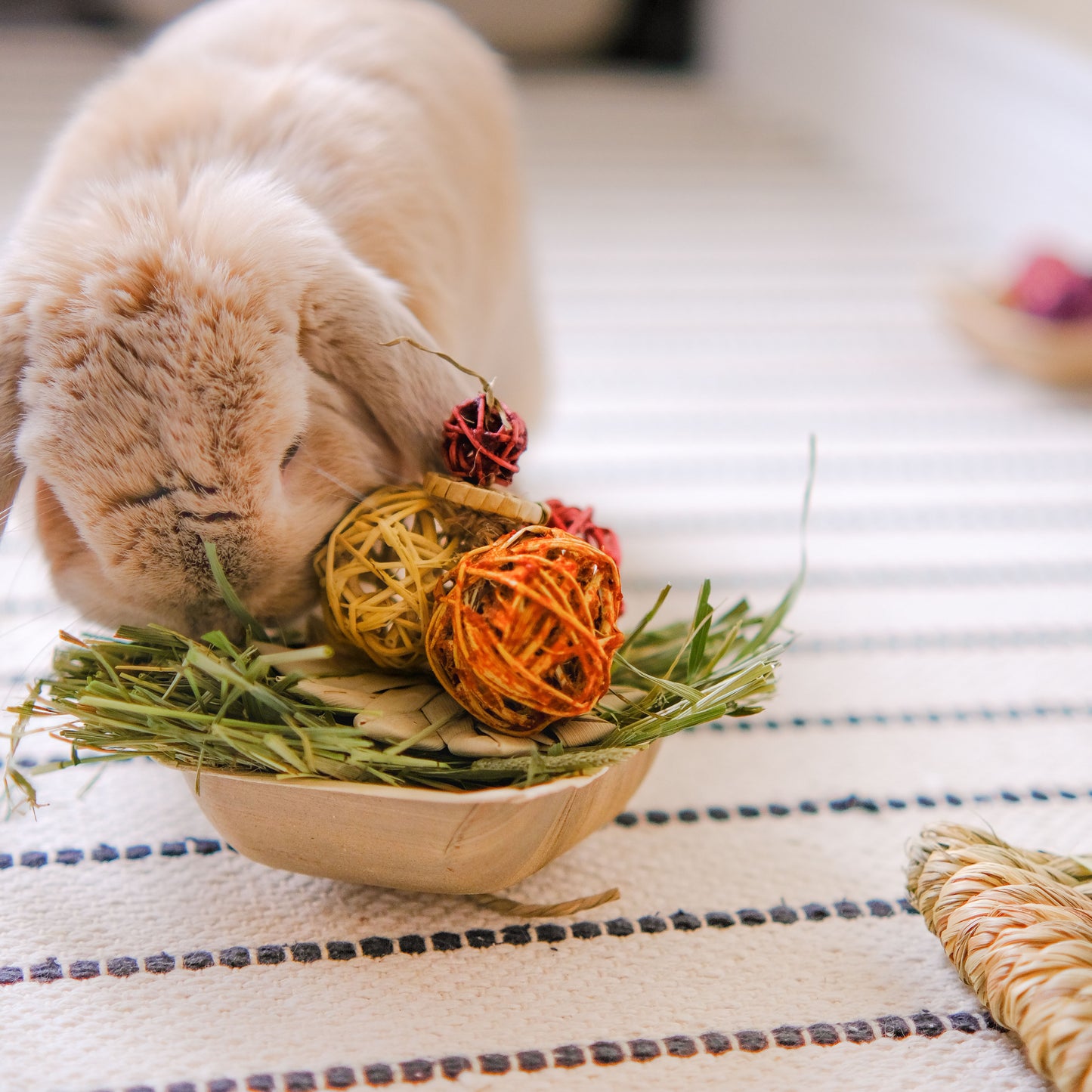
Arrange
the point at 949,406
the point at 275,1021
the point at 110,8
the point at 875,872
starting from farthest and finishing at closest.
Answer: the point at 110,8, the point at 949,406, the point at 875,872, the point at 275,1021

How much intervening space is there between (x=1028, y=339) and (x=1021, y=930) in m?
1.44

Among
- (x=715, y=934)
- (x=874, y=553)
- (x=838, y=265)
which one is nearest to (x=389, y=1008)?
(x=715, y=934)

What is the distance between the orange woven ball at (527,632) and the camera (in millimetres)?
666

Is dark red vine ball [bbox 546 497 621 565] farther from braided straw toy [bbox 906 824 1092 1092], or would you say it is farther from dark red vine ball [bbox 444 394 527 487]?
braided straw toy [bbox 906 824 1092 1092]

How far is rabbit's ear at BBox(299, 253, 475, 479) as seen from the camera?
2.70ft

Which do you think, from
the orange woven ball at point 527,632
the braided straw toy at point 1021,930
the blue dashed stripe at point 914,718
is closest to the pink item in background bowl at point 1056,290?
the blue dashed stripe at point 914,718

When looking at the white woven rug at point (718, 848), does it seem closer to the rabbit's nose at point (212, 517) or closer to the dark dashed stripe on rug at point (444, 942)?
the dark dashed stripe on rug at point (444, 942)

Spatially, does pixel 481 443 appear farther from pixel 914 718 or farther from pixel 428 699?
pixel 914 718

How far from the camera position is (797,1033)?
688 mm

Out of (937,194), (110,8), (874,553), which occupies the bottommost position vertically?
(110,8)

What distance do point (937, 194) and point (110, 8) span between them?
9.73 ft

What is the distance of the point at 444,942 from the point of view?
0.74m

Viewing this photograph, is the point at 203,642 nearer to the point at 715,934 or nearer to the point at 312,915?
the point at 312,915

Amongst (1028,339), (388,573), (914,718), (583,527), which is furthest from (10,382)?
(1028,339)
